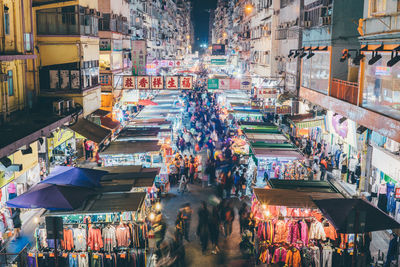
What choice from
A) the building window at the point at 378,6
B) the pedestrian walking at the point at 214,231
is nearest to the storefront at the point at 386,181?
the building window at the point at 378,6

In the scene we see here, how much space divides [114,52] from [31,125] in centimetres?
1730

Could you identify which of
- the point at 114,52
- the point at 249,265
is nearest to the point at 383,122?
the point at 249,265

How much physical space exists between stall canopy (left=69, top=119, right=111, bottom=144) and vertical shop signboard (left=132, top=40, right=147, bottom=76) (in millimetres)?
9586

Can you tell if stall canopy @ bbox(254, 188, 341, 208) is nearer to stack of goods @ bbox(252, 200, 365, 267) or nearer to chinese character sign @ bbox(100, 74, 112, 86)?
stack of goods @ bbox(252, 200, 365, 267)

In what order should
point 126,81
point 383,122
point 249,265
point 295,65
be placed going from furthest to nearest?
point 295,65 → point 126,81 → point 383,122 → point 249,265

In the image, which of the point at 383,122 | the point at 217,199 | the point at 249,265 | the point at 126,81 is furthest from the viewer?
the point at 126,81

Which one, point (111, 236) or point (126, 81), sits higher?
point (126, 81)

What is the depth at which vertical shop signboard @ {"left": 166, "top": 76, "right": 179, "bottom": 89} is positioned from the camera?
84.2 ft

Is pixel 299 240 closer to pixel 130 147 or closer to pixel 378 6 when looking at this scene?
pixel 378 6

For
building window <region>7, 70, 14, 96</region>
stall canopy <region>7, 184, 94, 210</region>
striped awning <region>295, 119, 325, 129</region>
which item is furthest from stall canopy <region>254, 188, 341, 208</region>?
building window <region>7, 70, 14, 96</region>

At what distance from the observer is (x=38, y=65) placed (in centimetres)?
2127

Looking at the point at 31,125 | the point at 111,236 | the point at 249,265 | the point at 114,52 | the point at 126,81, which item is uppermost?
the point at 114,52

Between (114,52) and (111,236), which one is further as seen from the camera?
(114,52)

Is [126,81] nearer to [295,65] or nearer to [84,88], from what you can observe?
[84,88]
